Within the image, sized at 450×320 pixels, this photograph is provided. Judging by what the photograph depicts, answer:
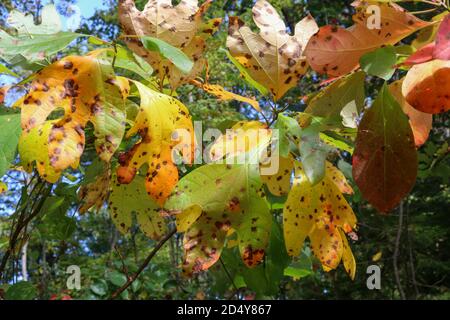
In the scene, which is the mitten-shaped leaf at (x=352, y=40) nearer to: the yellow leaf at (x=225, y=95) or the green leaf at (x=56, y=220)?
the yellow leaf at (x=225, y=95)

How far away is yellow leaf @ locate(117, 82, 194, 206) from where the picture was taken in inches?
15.9

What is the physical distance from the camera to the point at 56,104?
392mm

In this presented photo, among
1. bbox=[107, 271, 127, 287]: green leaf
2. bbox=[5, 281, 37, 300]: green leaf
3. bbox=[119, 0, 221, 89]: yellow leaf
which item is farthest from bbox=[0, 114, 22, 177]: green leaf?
bbox=[107, 271, 127, 287]: green leaf

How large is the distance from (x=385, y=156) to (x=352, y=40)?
87 millimetres

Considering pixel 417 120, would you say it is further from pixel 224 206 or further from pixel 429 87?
pixel 224 206

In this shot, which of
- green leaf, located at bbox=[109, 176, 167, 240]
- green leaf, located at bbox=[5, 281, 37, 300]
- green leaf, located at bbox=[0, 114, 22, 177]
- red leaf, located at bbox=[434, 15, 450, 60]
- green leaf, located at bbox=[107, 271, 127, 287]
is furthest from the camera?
green leaf, located at bbox=[107, 271, 127, 287]

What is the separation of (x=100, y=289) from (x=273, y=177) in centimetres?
176

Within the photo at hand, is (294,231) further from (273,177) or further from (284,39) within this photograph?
(284,39)

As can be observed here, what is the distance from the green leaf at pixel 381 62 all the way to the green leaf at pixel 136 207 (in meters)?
0.28

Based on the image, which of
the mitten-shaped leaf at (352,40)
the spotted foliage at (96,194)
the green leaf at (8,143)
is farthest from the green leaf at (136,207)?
the mitten-shaped leaf at (352,40)

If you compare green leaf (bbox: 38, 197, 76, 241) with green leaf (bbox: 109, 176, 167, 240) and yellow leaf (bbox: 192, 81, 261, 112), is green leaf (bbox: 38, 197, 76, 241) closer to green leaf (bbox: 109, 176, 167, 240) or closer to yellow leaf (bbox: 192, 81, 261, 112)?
green leaf (bbox: 109, 176, 167, 240)

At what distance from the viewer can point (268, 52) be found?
0.45m

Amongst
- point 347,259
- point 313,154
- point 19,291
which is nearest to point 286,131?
point 313,154

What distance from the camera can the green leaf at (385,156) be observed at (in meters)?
0.35
